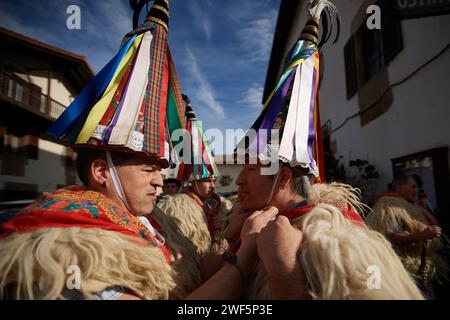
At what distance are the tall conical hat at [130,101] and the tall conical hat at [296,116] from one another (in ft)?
2.06

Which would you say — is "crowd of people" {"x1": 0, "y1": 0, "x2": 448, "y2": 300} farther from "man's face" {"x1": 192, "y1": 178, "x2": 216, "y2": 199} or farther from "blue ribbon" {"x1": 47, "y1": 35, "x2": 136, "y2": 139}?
"man's face" {"x1": 192, "y1": 178, "x2": 216, "y2": 199}

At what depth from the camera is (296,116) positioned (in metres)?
1.70

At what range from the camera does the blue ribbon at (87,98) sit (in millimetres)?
1500

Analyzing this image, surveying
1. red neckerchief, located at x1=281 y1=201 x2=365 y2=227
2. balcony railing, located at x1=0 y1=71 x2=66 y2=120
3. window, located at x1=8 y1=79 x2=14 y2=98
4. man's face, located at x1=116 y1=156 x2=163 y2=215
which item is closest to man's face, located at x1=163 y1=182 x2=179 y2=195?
man's face, located at x1=116 y1=156 x2=163 y2=215

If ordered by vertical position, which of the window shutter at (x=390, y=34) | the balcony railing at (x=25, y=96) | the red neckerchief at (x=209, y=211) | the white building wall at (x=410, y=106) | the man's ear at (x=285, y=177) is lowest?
the red neckerchief at (x=209, y=211)

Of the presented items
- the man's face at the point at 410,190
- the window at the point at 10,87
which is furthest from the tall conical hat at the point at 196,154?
the window at the point at 10,87

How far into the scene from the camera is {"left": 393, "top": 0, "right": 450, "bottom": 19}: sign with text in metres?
2.58

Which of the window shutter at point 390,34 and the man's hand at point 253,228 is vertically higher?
the window shutter at point 390,34

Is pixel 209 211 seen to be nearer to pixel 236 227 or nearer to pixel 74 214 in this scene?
pixel 236 227

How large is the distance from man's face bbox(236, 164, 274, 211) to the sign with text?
2290mm

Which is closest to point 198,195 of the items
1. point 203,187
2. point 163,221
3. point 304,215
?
point 203,187

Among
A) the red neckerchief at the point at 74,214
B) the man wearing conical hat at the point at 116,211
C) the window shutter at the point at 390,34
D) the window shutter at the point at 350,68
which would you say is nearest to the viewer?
the man wearing conical hat at the point at 116,211

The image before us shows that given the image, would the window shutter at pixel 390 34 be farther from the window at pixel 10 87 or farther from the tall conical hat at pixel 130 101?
A: the window at pixel 10 87

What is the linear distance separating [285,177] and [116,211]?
1001 millimetres
